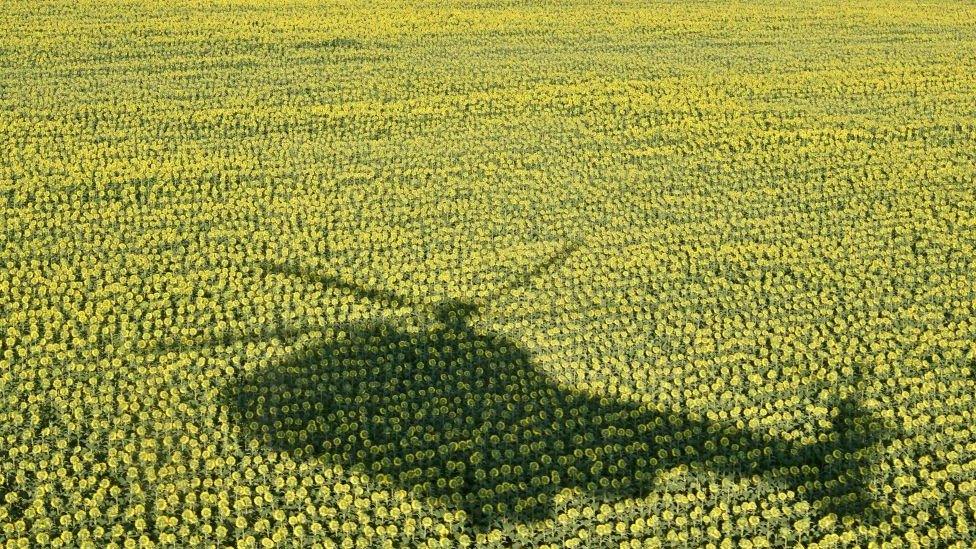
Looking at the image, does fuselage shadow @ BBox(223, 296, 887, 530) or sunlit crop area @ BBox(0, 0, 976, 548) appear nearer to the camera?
sunlit crop area @ BBox(0, 0, 976, 548)

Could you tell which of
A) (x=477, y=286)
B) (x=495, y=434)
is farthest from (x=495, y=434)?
(x=477, y=286)

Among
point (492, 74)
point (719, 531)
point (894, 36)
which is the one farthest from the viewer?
point (894, 36)

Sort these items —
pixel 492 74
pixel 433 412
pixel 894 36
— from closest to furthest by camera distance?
pixel 433 412 → pixel 492 74 → pixel 894 36

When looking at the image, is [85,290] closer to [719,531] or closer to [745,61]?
[719,531]

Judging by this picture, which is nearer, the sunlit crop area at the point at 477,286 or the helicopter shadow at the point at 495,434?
the sunlit crop area at the point at 477,286

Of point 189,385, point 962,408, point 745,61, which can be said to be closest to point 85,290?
point 189,385
